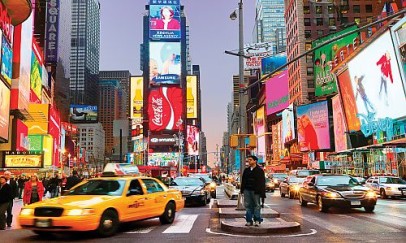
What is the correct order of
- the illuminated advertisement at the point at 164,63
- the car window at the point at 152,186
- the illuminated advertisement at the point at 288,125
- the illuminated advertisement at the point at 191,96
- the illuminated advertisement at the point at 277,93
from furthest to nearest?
the illuminated advertisement at the point at 191,96 → the illuminated advertisement at the point at 164,63 → the illuminated advertisement at the point at 277,93 → the illuminated advertisement at the point at 288,125 → the car window at the point at 152,186

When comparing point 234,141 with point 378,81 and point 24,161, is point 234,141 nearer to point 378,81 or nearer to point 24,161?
point 24,161

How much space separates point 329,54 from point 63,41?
98421mm

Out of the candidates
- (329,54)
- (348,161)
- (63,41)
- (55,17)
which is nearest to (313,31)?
(329,54)

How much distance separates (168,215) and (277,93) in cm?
11327

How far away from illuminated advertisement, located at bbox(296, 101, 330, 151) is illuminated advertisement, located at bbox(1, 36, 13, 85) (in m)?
55.3

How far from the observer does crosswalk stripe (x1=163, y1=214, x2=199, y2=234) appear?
38.4 ft

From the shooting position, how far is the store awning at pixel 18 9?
3125 cm

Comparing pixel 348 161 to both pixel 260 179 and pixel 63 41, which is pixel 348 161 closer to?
pixel 260 179

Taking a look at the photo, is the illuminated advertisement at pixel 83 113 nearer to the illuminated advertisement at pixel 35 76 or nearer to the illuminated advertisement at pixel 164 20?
the illuminated advertisement at pixel 164 20

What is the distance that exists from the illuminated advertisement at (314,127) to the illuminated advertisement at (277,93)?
115ft

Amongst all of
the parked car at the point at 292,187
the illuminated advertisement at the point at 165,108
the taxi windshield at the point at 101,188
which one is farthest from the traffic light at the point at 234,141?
the illuminated advertisement at the point at 165,108

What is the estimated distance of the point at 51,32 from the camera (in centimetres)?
8362

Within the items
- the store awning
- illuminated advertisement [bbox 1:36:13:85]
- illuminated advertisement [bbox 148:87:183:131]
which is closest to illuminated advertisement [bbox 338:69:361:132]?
the store awning

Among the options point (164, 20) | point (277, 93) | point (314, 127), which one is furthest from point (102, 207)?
point (164, 20)
